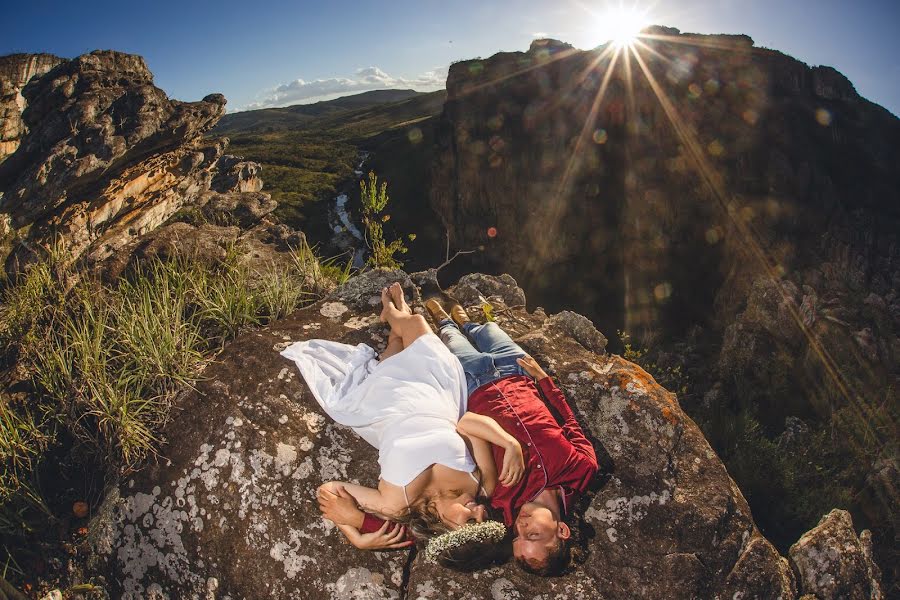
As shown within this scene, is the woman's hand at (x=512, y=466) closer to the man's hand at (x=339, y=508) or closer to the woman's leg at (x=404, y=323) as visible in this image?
the man's hand at (x=339, y=508)

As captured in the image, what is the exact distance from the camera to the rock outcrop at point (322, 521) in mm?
3156

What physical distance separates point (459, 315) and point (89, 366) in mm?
3607

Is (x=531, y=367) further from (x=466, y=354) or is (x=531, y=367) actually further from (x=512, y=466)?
(x=512, y=466)

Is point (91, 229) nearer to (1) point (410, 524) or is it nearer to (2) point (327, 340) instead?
(2) point (327, 340)

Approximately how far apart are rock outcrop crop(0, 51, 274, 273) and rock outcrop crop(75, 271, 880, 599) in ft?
19.5

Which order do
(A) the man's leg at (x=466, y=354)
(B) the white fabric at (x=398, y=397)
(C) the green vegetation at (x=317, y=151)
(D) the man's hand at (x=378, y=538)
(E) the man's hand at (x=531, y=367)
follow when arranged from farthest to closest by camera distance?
(C) the green vegetation at (x=317, y=151) → (A) the man's leg at (x=466, y=354) → (E) the man's hand at (x=531, y=367) → (B) the white fabric at (x=398, y=397) → (D) the man's hand at (x=378, y=538)

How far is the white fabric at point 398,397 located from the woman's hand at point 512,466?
0.87 ft

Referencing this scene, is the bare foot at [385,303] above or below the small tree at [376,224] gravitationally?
below

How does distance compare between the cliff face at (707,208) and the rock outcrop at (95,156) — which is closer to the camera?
the rock outcrop at (95,156)

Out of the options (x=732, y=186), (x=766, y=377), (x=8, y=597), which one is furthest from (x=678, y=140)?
(x=8, y=597)

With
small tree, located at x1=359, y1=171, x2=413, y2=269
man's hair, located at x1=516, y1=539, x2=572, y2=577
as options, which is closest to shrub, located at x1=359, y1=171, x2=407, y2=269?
small tree, located at x1=359, y1=171, x2=413, y2=269

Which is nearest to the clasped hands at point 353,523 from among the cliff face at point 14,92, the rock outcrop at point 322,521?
the rock outcrop at point 322,521

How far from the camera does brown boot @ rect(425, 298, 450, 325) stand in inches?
206

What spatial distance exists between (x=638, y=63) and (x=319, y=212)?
44.4 meters
